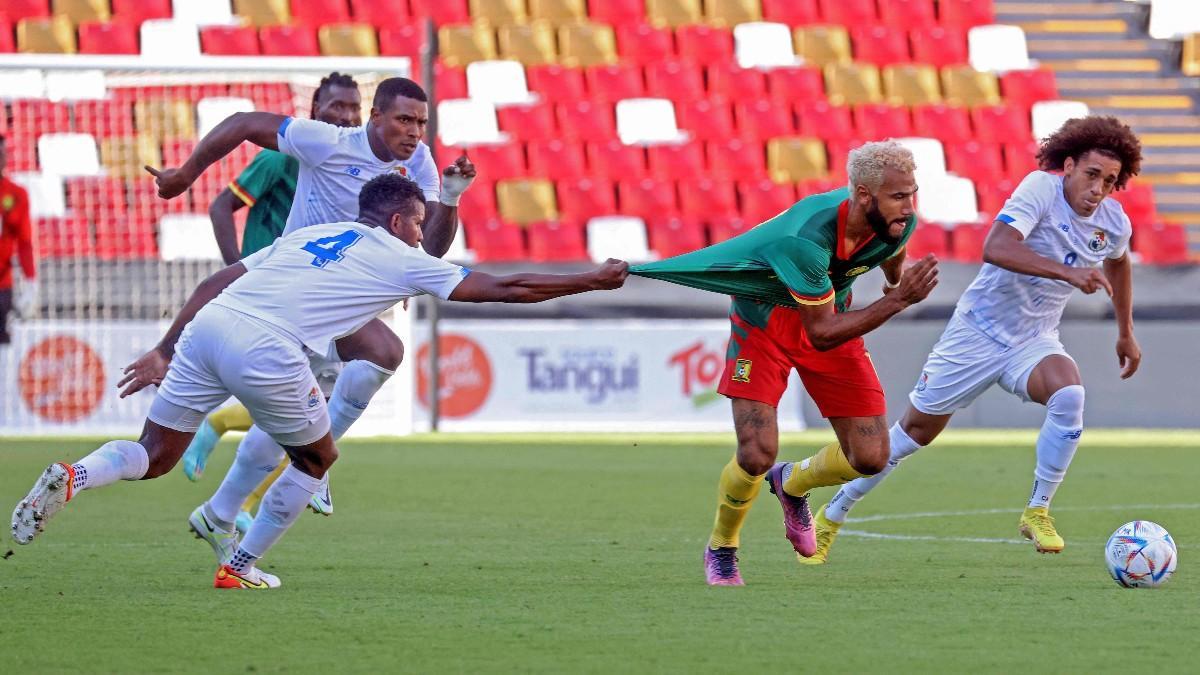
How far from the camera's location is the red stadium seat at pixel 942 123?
22719 mm

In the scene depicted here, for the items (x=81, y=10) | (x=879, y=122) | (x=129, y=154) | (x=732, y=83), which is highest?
(x=81, y=10)

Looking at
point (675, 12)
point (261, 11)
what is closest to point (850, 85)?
point (675, 12)

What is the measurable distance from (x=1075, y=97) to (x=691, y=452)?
410 inches

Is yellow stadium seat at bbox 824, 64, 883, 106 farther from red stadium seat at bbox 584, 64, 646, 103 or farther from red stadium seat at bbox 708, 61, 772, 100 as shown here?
red stadium seat at bbox 584, 64, 646, 103

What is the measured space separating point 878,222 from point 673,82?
15779mm

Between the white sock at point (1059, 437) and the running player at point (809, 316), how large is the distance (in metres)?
1.25

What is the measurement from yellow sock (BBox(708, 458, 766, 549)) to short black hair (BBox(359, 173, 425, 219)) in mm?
1673

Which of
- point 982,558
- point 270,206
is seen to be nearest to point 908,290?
point 982,558

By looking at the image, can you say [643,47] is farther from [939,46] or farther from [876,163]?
[876,163]

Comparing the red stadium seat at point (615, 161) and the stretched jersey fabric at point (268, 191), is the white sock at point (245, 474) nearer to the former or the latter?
the stretched jersey fabric at point (268, 191)

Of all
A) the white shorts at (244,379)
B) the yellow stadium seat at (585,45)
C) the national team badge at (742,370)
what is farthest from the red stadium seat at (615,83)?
the white shorts at (244,379)

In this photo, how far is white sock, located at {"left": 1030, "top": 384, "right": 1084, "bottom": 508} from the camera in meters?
8.55

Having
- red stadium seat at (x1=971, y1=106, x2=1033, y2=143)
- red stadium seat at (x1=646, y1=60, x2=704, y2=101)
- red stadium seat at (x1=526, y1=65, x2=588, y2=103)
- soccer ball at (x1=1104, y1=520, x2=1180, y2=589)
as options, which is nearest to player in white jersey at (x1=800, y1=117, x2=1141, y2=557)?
soccer ball at (x1=1104, y1=520, x2=1180, y2=589)

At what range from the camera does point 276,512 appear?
22.9 feet
